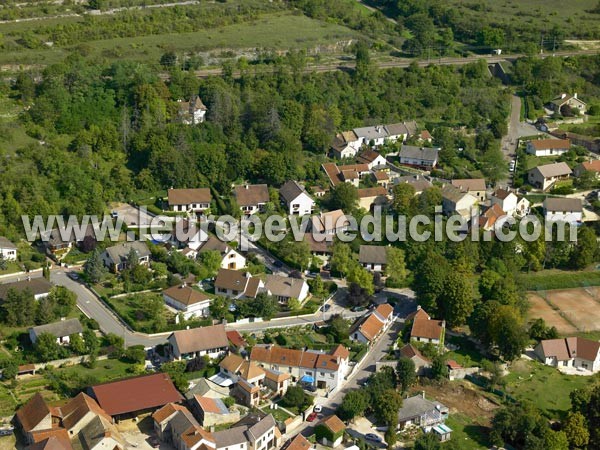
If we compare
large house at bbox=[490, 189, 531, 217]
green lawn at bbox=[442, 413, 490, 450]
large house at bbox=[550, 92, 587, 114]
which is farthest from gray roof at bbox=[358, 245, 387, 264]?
large house at bbox=[550, 92, 587, 114]

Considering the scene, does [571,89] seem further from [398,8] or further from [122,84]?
[122,84]

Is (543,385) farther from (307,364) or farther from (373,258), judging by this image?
(373,258)

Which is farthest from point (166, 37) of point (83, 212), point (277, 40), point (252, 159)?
point (83, 212)

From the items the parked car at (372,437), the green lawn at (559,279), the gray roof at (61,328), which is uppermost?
the gray roof at (61,328)

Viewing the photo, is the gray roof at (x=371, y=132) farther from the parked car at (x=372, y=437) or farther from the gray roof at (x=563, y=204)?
the parked car at (x=372, y=437)

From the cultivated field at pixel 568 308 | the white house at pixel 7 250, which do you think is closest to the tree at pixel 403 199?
the cultivated field at pixel 568 308

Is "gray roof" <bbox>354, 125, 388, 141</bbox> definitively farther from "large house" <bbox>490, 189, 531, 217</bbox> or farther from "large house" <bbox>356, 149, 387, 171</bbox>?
"large house" <bbox>490, 189, 531, 217</bbox>
